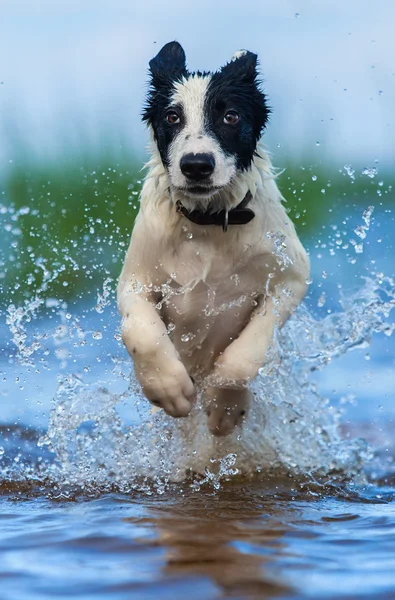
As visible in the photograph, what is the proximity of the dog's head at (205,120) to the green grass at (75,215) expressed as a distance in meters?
5.92

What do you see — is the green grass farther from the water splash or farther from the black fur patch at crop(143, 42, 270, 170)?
the black fur patch at crop(143, 42, 270, 170)

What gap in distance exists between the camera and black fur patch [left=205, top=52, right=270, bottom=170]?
4.38 m

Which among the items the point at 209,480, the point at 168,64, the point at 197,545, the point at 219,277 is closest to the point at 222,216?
the point at 219,277

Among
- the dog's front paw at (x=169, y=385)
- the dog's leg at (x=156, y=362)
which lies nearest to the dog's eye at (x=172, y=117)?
the dog's leg at (x=156, y=362)

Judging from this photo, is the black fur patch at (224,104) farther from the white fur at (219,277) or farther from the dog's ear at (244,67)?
the white fur at (219,277)

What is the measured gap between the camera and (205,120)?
4.36m

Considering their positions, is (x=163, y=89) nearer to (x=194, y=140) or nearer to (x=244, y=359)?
(x=194, y=140)

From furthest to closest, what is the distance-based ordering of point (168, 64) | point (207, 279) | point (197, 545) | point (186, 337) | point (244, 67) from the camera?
1. point (186, 337)
2. point (207, 279)
3. point (168, 64)
4. point (244, 67)
5. point (197, 545)

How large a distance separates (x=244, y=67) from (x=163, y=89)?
373 millimetres

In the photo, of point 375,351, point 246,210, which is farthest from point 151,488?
point 375,351

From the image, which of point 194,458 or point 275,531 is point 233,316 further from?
point 275,531

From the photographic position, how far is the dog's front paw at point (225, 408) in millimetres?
4824

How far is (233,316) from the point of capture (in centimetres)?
484

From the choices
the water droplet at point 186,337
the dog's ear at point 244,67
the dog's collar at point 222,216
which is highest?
the dog's ear at point 244,67
